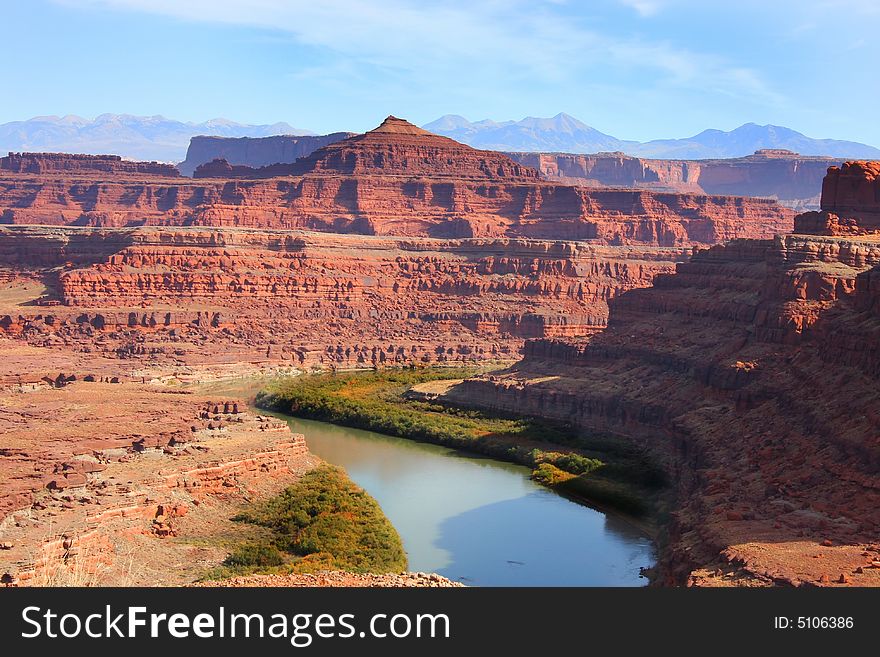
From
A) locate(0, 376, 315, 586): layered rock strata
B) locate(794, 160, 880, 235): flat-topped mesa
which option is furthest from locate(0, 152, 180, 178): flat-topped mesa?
locate(794, 160, 880, 235): flat-topped mesa

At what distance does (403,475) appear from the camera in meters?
55.6

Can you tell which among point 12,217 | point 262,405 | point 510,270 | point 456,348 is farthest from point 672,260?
point 12,217

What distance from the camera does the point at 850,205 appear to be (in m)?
60.7

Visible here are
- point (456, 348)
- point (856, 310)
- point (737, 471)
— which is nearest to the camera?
point (737, 471)

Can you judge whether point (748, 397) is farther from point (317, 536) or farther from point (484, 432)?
point (484, 432)

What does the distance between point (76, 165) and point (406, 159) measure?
3779 cm

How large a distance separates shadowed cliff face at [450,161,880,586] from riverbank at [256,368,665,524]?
49.1 inches

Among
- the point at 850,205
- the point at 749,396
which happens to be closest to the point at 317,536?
the point at 749,396

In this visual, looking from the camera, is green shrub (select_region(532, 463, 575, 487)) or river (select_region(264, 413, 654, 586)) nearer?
river (select_region(264, 413, 654, 586))

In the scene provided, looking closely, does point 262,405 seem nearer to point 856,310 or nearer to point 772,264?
point 772,264

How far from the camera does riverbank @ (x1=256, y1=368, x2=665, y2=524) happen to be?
50875 millimetres

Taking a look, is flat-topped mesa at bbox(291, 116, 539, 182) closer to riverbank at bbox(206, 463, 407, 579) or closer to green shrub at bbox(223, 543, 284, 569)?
riverbank at bbox(206, 463, 407, 579)
